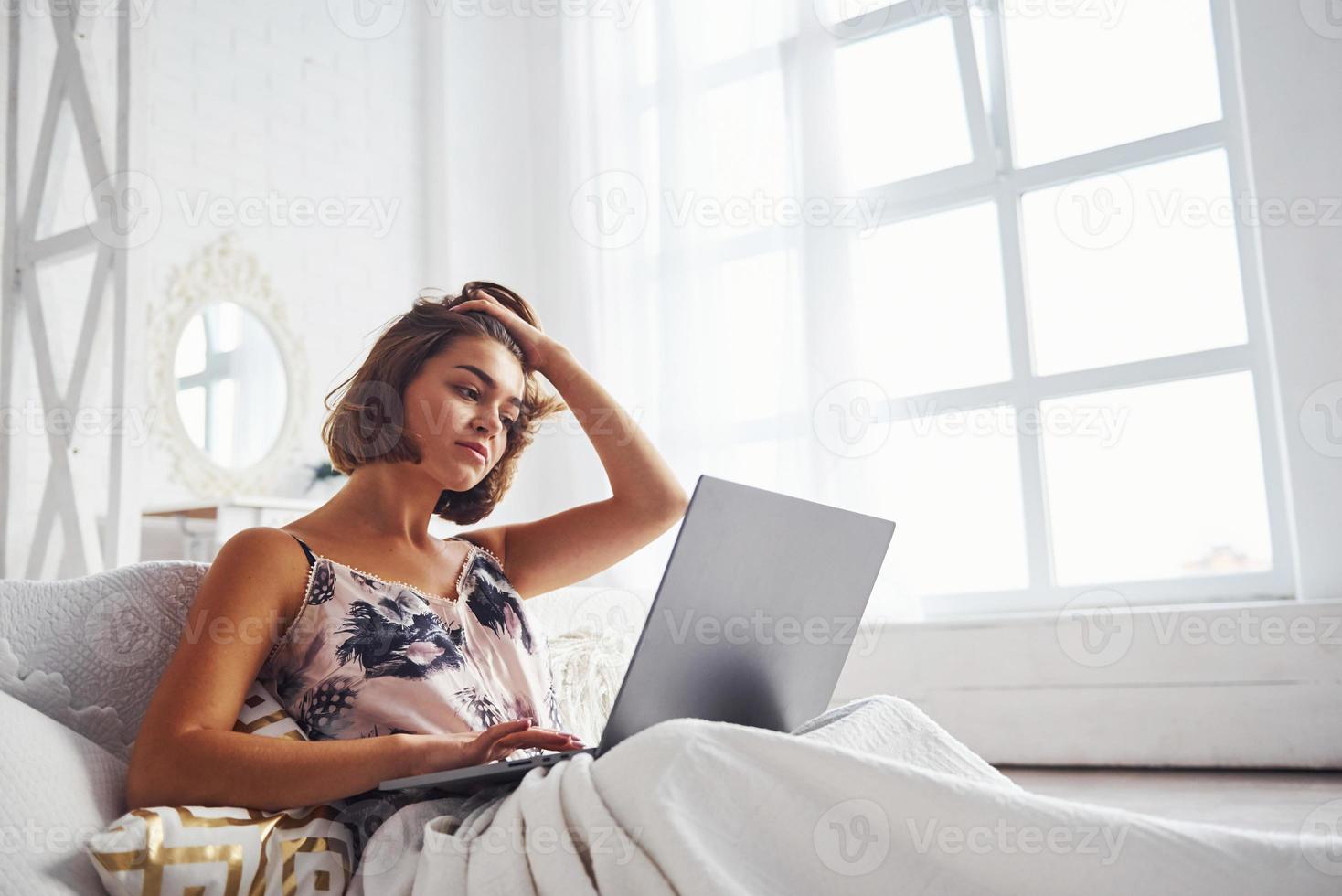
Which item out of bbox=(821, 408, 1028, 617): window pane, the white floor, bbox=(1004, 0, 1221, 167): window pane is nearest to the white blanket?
the white floor

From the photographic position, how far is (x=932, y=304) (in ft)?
13.0

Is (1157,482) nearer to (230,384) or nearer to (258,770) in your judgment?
(230,384)

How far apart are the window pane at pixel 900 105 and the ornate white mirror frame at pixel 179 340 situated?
211 centimetres

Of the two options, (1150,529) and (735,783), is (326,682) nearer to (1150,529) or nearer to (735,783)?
(735,783)

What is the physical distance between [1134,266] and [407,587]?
3.06m

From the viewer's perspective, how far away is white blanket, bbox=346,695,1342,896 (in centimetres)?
83

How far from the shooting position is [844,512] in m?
1.25
